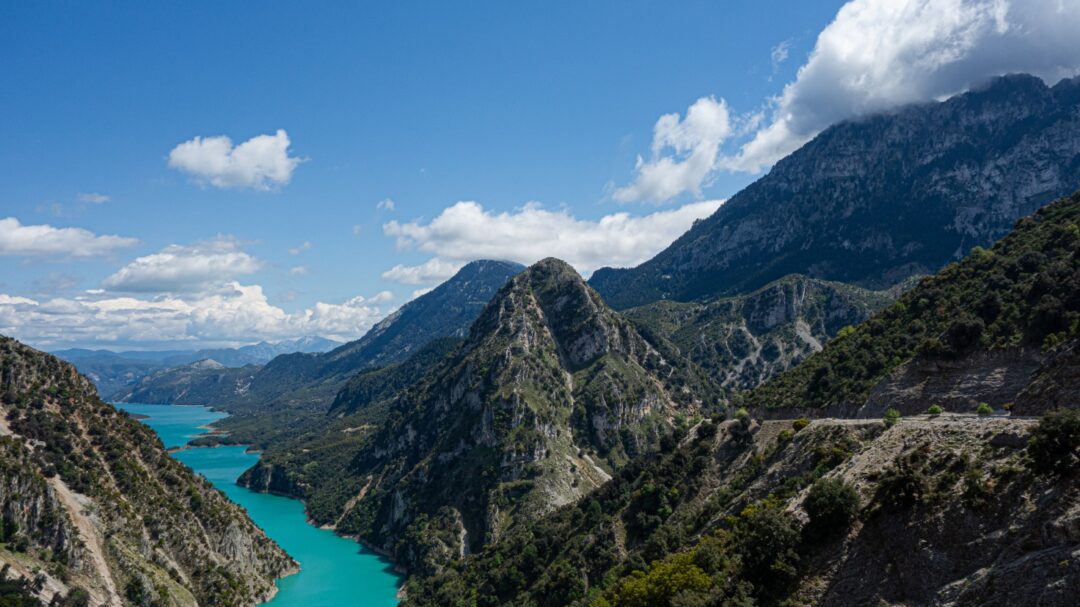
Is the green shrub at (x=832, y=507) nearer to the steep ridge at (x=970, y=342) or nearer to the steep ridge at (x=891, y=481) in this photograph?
the steep ridge at (x=891, y=481)

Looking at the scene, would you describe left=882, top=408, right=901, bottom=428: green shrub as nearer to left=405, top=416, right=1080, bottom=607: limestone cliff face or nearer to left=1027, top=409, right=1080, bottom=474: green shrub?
left=405, top=416, right=1080, bottom=607: limestone cliff face

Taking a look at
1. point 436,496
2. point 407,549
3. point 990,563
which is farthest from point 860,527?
point 436,496

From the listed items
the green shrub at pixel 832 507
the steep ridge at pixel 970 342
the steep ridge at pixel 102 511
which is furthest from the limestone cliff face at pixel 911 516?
the steep ridge at pixel 102 511

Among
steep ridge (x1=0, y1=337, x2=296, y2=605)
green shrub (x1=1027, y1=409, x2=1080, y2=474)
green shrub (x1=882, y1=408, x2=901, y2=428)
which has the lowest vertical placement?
steep ridge (x1=0, y1=337, x2=296, y2=605)

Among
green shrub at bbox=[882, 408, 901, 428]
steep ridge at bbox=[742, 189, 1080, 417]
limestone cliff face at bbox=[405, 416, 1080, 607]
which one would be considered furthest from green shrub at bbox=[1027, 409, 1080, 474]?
green shrub at bbox=[882, 408, 901, 428]

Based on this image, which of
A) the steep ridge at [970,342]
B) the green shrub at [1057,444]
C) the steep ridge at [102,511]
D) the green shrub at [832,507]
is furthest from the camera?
the steep ridge at [102,511]

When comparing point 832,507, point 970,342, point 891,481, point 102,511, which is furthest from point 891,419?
point 102,511

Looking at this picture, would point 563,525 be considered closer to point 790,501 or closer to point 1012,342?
point 790,501
